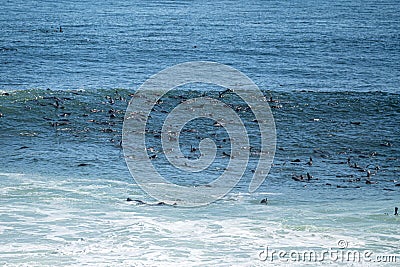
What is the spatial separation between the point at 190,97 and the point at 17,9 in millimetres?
34748

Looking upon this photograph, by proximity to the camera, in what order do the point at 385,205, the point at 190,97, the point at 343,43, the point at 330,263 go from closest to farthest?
the point at 330,263 → the point at 385,205 → the point at 190,97 → the point at 343,43

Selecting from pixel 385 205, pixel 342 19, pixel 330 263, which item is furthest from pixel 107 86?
pixel 342 19

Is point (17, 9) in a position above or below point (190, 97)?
above

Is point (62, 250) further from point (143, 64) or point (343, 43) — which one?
point (343, 43)

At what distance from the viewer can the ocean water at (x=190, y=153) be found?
11.9 metres

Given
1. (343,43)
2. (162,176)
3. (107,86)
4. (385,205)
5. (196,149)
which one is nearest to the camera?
(385,205)

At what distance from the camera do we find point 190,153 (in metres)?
17.9

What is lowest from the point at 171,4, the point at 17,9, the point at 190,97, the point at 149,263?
the point at 149,263

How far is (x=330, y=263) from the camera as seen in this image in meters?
11.0

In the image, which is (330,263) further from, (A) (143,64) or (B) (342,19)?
(B) (342,19)

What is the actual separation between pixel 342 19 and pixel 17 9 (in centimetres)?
2579

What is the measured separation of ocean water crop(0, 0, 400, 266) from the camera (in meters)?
11.9

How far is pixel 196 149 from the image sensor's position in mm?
18234

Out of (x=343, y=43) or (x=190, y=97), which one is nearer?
(x=190, y=97)
